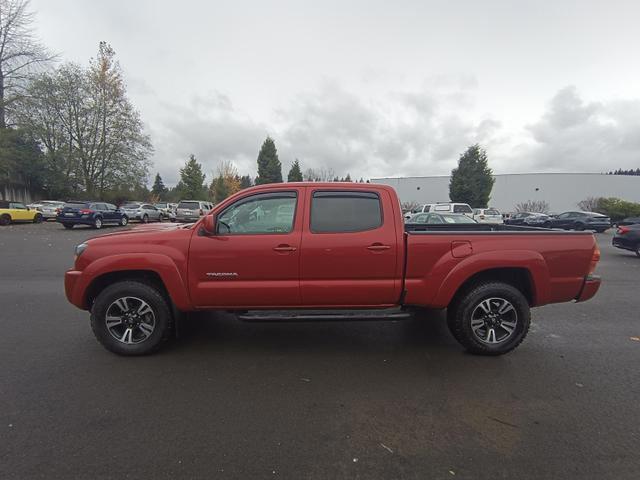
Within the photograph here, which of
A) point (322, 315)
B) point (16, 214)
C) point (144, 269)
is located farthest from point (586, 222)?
point (16, 214)

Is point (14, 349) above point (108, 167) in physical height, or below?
below

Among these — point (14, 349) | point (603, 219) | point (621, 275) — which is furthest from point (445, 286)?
point (603, 219)

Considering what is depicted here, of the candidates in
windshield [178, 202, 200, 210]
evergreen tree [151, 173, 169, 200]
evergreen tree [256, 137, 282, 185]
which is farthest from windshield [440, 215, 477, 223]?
evergreen tree [151, 173, 169, 200]

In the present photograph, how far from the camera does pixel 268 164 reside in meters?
52.0

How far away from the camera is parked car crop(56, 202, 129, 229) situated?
19.9 meters

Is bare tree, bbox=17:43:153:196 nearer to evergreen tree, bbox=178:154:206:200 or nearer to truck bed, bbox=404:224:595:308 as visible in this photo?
evergreen tree, bbox=178:154:206:200

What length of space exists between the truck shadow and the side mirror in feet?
4.21

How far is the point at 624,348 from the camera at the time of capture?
13.5 ft

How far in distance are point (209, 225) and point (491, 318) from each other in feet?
10.9

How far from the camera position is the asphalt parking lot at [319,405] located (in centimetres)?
233

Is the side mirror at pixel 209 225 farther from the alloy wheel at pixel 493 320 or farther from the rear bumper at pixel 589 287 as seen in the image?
the rear bumper at pixel 589 287

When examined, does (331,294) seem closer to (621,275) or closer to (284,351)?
(284,351)

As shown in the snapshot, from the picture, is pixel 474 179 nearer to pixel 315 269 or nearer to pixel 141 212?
pixel 141 212

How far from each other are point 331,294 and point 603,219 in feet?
92.5
